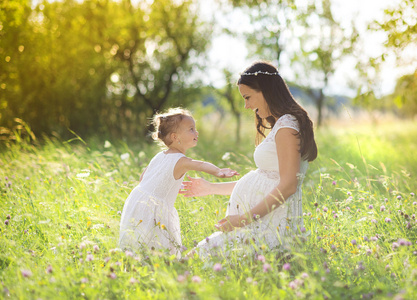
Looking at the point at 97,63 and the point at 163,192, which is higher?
the point at 97,63

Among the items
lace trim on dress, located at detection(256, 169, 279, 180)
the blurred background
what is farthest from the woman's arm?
the blurred background

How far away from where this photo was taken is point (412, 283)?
8.55ft

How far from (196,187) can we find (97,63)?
10804 mm

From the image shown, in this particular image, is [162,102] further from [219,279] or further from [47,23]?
[219,279]

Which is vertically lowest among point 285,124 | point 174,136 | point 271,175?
point 271,175

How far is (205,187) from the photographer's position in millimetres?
3752

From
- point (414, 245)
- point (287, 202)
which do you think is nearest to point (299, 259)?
point (287, 202)

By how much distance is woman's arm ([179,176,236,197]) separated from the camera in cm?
375

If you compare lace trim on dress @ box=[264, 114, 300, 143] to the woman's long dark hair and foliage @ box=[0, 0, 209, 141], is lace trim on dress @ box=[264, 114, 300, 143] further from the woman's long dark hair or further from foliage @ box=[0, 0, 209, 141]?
foliage @ box=[0, 0, 209, 141]

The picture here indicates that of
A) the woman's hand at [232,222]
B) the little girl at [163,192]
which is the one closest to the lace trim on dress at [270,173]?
the little girl at [163,192]

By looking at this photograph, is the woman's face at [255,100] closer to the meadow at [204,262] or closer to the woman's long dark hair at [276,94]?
the woman's long dark hair at [276,94]

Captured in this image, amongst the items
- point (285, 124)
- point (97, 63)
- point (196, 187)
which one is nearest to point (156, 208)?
point (196, 187)

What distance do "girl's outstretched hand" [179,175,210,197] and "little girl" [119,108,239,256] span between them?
0.11m

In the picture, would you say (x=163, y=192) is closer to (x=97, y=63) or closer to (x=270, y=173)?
(x=270, y=173)
